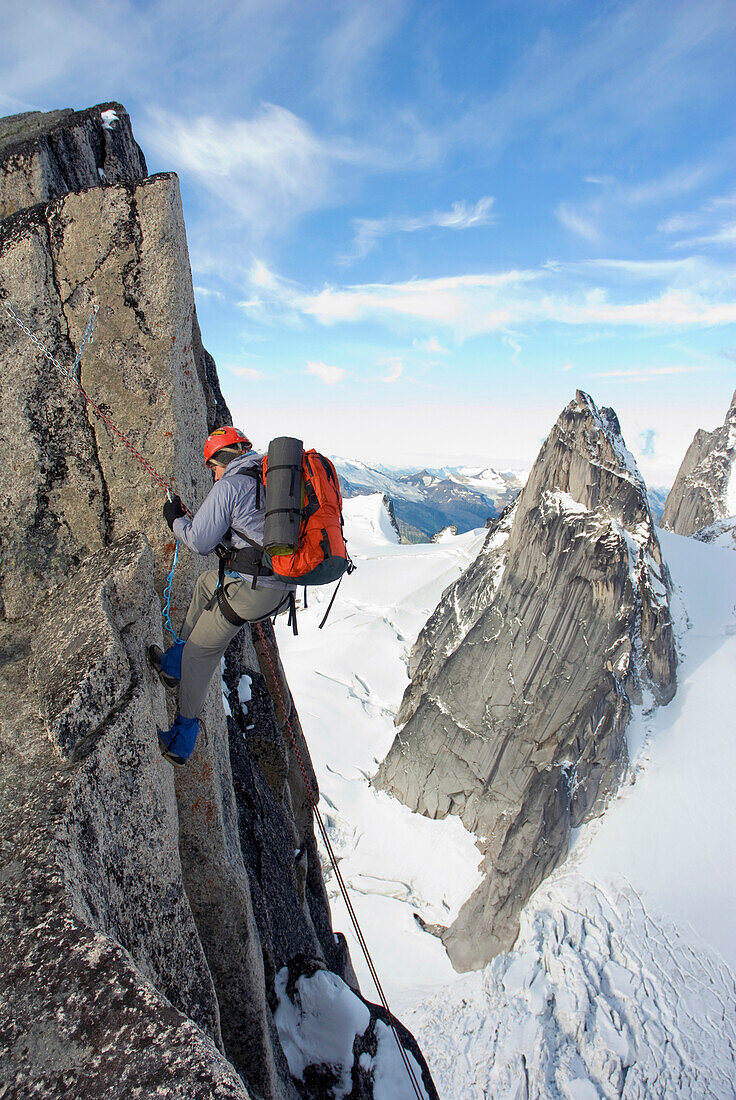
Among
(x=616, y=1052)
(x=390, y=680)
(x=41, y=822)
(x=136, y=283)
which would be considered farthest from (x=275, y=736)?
(x=390, y=680)

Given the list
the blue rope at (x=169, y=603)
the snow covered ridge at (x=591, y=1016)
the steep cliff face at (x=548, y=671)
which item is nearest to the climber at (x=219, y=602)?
the blue rope at (x=169, y=603)

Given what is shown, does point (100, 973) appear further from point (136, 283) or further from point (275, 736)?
point (275, 736)

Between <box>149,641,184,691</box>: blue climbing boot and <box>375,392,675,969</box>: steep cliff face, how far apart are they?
30.5m

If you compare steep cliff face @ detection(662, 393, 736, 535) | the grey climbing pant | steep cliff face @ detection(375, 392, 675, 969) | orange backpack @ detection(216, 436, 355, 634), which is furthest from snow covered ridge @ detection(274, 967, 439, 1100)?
steep cliff face @ detection(662, 393, 736, 535)

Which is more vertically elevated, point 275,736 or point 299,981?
point 275,736

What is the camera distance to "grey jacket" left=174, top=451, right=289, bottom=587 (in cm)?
470

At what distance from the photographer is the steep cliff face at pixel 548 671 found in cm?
3062

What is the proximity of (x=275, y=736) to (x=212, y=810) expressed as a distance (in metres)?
4.05

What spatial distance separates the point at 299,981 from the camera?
7.57 meters

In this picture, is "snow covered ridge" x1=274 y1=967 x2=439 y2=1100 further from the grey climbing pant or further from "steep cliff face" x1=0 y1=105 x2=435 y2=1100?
the grey climbing pant

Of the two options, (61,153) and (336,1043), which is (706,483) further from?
(61,153)

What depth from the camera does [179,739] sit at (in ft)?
16.6

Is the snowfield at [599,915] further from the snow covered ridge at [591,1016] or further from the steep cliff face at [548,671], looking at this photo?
the steep cliff face at [548,671]

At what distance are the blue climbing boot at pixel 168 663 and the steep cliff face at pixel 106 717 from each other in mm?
134
